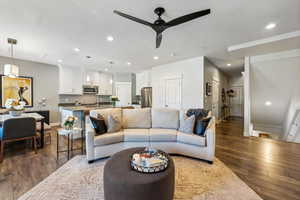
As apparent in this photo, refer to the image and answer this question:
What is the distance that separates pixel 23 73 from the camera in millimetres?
5047

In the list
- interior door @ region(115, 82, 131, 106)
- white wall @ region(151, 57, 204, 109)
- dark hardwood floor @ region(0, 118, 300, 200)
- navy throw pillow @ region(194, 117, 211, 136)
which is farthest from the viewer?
interior door @ region(115, 82, 131, 106)

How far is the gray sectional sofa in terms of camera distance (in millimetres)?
2514

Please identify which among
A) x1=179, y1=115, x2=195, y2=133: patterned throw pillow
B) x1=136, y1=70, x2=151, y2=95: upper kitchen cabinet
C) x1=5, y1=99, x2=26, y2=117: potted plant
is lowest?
x1=179, y1=115, x2=195, y2=133: patterned throw pillow

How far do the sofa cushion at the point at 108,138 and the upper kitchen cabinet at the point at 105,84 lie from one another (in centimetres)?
482

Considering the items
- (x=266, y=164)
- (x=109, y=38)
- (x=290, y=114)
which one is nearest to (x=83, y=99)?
(x=109, y=38)

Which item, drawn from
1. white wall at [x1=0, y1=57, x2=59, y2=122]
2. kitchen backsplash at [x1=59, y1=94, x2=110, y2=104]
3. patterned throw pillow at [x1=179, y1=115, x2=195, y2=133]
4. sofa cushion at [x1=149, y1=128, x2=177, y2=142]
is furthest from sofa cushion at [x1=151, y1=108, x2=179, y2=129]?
white wall at [x1=0, y1=57, x2=59, y2=122]

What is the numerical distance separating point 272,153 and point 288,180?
1.14 m

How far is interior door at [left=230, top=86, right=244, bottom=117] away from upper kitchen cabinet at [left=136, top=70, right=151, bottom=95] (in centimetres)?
624

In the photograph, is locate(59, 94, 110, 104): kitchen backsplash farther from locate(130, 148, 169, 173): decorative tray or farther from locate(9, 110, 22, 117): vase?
locate(130, 148, 169, 173): decorative tray

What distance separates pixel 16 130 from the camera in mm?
2715

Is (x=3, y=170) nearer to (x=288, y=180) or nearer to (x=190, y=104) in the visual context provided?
(x=288, y=180)

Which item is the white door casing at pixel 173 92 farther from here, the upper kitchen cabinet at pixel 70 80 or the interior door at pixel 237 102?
the interior door at pixel 237 102

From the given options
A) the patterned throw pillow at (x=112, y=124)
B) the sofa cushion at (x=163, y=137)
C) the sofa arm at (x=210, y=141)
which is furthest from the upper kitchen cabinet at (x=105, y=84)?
the sofa arm at (x=210, y=141)

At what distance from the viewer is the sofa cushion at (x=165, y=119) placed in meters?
3.22
